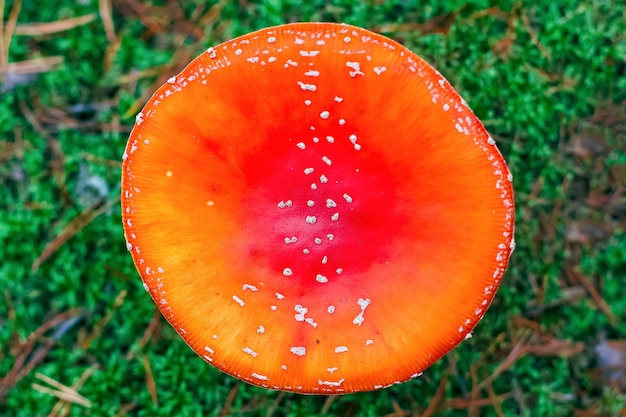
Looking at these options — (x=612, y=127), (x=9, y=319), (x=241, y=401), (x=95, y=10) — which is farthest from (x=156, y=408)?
(x=612, y=127)

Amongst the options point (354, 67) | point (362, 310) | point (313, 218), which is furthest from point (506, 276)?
point (354, 67)

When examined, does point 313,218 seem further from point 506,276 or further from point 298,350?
point 506,276

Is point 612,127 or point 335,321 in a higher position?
point 612,127

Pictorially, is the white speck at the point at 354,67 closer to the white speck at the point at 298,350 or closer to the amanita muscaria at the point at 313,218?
the amanita muscaria at the point at 313,218

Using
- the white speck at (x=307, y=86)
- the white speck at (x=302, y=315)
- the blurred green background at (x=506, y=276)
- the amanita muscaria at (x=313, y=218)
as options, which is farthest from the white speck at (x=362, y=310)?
the blurred green background at (x=506, y=276)

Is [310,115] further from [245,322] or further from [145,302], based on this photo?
[145,302]

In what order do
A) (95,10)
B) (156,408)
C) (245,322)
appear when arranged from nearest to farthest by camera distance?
(245,322), (156,408), (95,10)

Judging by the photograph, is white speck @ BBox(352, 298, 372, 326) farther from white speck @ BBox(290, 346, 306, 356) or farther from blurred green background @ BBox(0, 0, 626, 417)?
blurred green background @ BBox(0, 0, 626, 417)
